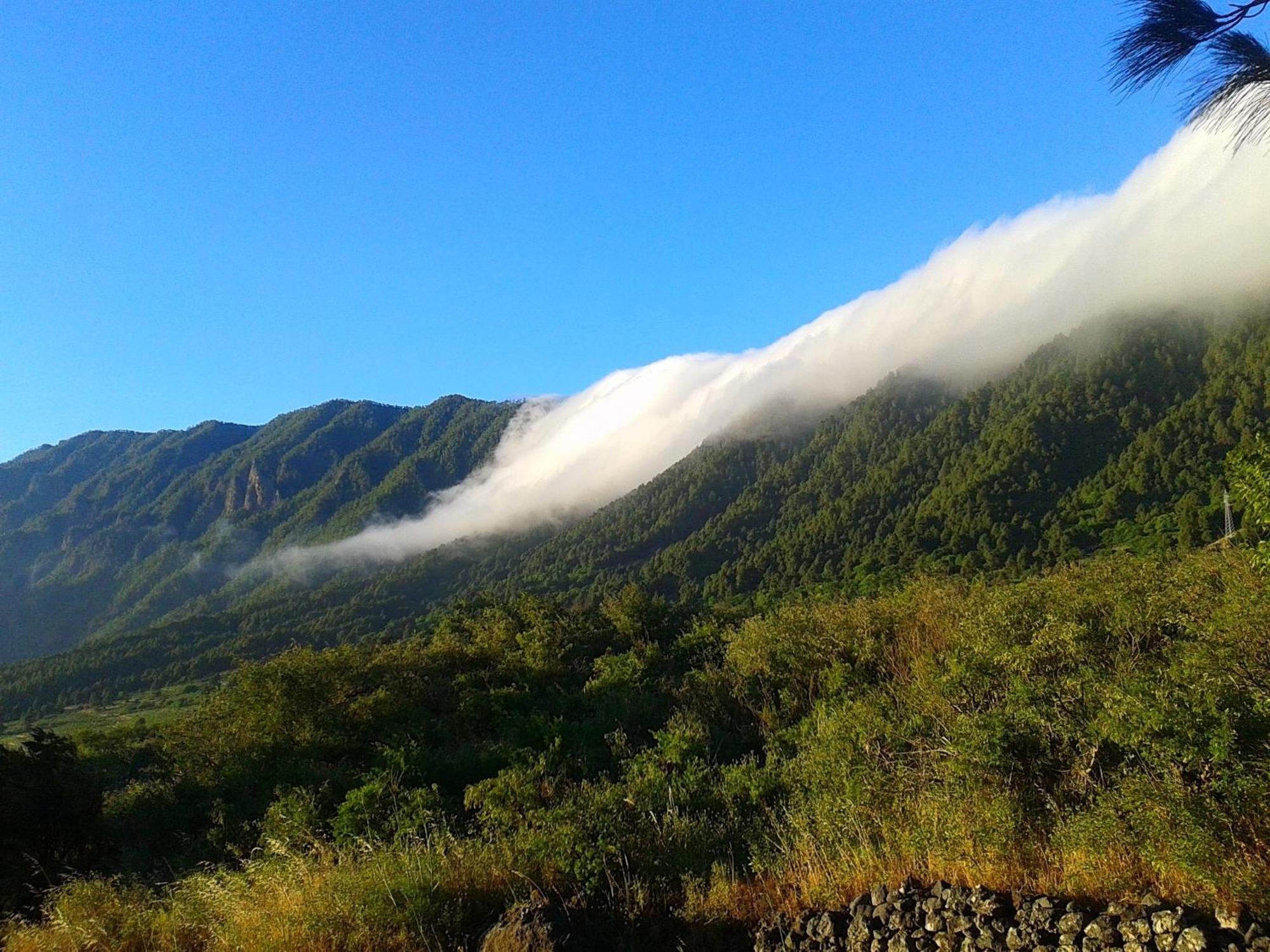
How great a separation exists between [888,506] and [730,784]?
4223 inches

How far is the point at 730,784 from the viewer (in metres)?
8.66

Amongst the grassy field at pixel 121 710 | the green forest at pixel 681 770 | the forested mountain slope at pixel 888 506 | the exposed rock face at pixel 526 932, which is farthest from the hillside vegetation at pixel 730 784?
the grassy field at pixel 121 710

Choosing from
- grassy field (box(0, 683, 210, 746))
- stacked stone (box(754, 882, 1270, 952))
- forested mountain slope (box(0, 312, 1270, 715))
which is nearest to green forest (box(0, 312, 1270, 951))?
stacked stone (box(754, 882, 1270, 952))

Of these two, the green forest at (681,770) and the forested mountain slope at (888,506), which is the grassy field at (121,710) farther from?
the green forest at (681,770)

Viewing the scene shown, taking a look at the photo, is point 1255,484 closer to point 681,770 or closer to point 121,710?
point 681,770

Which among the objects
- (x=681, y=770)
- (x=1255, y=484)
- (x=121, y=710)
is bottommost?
(x=121, y=710)

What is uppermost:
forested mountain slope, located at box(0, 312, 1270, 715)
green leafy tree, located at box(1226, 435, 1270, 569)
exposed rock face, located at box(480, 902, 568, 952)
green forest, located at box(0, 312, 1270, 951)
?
green leafy tree, located at box(1226, 435, 1270, 569)

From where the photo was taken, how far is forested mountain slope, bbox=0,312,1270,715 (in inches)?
3049

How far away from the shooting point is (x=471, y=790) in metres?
9.87

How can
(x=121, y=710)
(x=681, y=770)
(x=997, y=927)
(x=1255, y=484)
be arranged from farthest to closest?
1. (x=121, y=710)
2. (x=681, y=770)
3. (x=1255, y=484)
4. (x=997, y=927)

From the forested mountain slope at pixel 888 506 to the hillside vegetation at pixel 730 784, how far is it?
35612mm

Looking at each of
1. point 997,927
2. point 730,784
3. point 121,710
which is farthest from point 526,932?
point 121,710

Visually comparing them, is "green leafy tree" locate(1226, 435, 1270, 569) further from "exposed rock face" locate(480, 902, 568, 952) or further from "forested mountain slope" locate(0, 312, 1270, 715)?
"forested mountain slope" locate(0, 312, 1270, 715)

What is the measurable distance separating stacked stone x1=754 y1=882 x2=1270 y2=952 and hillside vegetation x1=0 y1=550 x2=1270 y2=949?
347 mm
